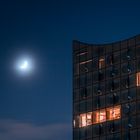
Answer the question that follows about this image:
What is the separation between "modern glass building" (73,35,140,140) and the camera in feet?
464

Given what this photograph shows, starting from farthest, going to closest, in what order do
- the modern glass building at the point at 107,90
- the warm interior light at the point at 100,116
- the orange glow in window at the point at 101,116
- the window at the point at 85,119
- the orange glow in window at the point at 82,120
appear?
1. the orange glow in window at the point at 82,120
2. the window at the point at 85,119
3. the orange glow in window at the point at 101,116
4. the warm interior light at the point at 100,116
5. the modern glass building at the point at 107,90

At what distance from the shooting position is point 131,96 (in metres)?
141

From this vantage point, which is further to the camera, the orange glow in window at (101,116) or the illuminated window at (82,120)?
the illuminated window at (82,120)

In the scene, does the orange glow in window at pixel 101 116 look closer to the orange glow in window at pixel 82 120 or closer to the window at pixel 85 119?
the window at pixel 85 119

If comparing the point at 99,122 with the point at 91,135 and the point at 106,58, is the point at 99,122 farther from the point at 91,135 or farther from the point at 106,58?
the point at 106,58

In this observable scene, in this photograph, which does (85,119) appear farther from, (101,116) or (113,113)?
(113,113)

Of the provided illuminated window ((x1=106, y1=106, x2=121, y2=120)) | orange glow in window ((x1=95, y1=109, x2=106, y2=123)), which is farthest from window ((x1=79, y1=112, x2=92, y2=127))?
illuminated window ((x1=106, y1=106, x2=121, y2=120))

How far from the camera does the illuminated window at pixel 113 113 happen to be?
144m

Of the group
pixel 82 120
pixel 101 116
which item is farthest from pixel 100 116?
pixel 82 120

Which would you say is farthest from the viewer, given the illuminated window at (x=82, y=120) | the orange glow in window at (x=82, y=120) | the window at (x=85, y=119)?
the orange glow in window at (x=82, y=120)

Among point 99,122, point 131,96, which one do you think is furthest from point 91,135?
point 131,96

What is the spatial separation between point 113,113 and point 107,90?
4673 millimetres

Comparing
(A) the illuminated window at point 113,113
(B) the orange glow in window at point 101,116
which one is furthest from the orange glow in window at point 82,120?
(A) the illuminated window at point 113,113

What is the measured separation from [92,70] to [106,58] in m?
4.07
